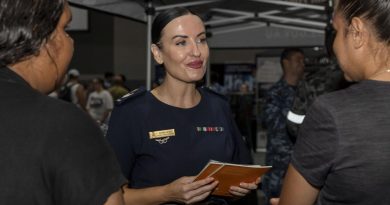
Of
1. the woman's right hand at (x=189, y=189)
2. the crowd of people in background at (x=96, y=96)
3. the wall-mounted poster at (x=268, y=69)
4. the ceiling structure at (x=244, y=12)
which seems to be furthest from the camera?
the wall-mounted poster at (x=268, y=69)

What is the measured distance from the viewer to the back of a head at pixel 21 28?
Result: 911mm

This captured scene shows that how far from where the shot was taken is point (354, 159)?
3.49ft

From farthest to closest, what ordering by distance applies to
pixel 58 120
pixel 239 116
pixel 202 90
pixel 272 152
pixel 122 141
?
pixel 239 116
pixel 272 152
pixel 202 90
pixel 122 141
pixel 58 120

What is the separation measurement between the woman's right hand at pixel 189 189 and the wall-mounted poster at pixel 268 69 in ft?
21.6

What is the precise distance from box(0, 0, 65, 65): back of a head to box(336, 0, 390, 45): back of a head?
683 mm

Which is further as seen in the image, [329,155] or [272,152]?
[272,152]

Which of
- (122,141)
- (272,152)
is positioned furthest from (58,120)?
(272,152)

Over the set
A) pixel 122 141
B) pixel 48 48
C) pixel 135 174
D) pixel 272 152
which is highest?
pixel 48 48

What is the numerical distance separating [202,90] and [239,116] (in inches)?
239

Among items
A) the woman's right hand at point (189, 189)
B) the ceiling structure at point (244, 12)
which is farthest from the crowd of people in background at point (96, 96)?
the woman's right hand at point (189, 189)

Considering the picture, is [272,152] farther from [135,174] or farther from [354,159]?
[354,159]

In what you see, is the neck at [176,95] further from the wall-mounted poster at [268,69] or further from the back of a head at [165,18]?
the wall-mounted poster at [268,69]

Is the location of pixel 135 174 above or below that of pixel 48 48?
below

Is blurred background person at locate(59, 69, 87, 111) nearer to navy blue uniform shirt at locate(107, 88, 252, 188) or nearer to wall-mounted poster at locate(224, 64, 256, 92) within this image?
wall-mounted poster at locate(224, 64, 256, 92)
